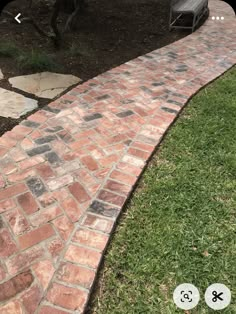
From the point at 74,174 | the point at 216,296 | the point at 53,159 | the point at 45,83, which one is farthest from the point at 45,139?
the point at 216,296

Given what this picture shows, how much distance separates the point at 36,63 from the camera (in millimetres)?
4922

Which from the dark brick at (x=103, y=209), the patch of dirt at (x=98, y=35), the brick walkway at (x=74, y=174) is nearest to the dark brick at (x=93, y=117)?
the brick walkway at (x=74, y=174)

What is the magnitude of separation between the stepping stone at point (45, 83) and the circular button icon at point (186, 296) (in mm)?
2913

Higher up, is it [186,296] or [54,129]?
[54,129]

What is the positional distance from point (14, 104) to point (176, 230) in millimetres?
2543

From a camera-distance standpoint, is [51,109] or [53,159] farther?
[51,109]

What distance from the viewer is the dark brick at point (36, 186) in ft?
9.31

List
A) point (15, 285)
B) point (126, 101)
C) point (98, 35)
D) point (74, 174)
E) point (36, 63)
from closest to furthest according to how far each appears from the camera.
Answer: point (15, 285)
point (74, 174)
point (126, 101)
point (36, 63)
point (98, 35)

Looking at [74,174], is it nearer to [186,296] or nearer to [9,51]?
[186,296]

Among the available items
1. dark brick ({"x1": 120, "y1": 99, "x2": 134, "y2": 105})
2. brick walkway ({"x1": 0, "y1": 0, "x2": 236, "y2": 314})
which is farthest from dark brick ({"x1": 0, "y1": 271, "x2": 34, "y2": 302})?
dark brick ({"x1": 120, "y1": 99, "x2": 134, "y2": 105})

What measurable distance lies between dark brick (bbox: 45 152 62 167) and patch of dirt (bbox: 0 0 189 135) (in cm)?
73

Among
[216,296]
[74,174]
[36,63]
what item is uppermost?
[36,63]

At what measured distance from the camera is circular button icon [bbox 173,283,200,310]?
6.99 feet

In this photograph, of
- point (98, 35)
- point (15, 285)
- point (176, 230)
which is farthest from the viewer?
point (98, 35)
